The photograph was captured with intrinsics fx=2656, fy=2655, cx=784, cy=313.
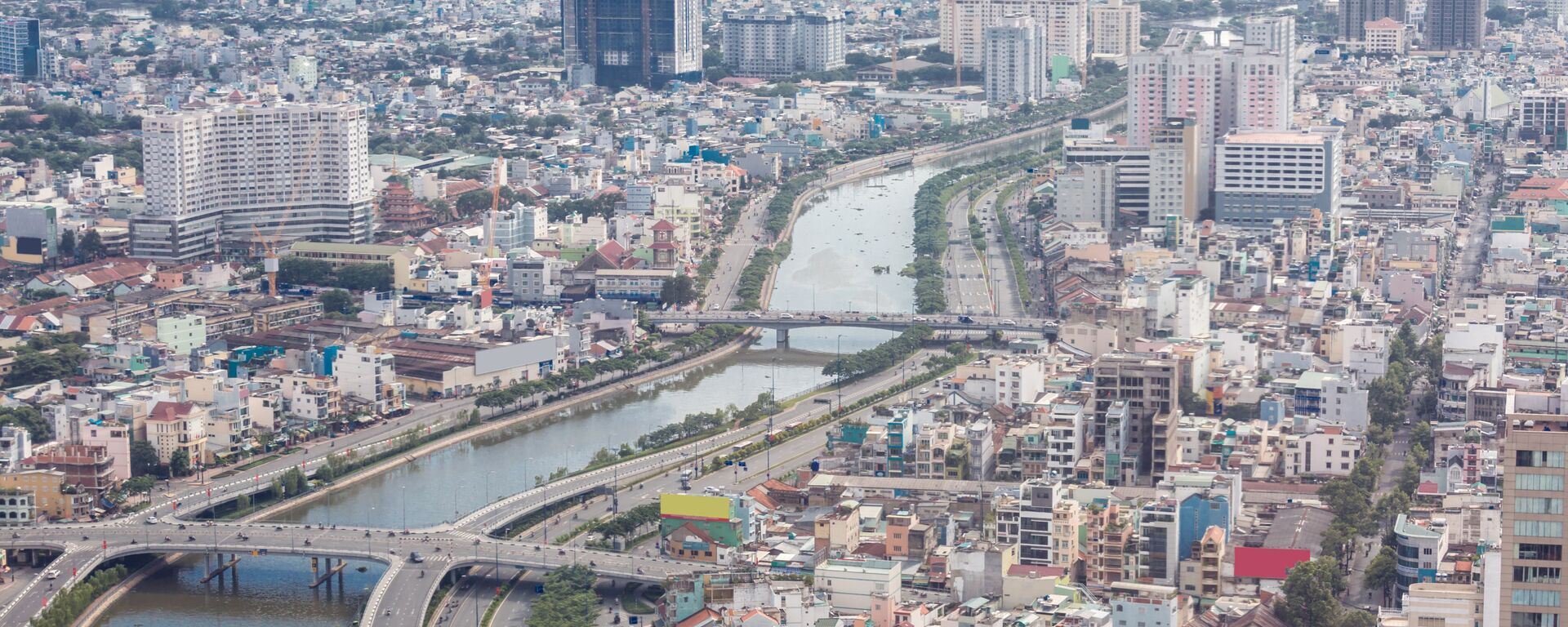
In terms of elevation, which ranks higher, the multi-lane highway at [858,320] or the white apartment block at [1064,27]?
the white apartment block at [1064,27]

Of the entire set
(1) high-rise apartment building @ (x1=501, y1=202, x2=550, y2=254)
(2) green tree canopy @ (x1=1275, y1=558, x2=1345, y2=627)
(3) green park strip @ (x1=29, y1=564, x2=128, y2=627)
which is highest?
(1) high-rise apartment building @ (x1=501, y1=202, x2=550, y2=254)

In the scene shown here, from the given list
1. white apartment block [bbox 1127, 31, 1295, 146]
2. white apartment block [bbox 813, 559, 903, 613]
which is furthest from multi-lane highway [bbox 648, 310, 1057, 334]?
white apartment block [bbox 813, 559, 903, 613]

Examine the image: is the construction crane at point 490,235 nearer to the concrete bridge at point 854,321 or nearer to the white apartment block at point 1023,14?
the concrete bridge at point 854,321

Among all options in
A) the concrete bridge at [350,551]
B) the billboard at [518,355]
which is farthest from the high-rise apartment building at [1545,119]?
the concrete bridge at [350,551]

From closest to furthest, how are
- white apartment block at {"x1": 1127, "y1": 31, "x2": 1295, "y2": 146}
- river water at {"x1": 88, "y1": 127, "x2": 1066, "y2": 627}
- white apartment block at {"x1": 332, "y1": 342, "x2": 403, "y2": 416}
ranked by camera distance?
river water at {"x1": 88, "y1": 127, "x2": 1066, "y2": 627}, white apartment block at {"x1": 332, "y1": 342, "x2": 403, "y2": 416}, white apartment block at {"x1": 1127, "y1": 31, "x2": 1295, "y2": 146}

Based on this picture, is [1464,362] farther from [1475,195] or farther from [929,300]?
[1475,195]

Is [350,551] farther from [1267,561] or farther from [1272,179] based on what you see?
[1272,179]

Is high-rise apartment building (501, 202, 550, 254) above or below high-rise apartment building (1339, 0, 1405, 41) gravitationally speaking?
below

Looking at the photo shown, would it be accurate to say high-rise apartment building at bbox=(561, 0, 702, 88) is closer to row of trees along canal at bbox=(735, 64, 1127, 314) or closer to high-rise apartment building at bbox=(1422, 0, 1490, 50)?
row of trees along canal at bbox=(735, 64, 1127, 314)
